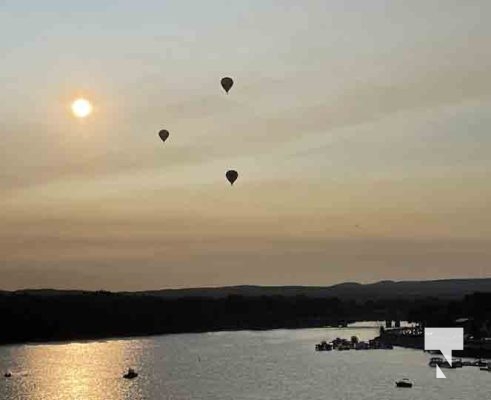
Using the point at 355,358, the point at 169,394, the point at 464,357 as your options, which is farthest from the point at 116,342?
the point at 169,394

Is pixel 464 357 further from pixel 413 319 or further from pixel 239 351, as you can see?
pixel 413 319

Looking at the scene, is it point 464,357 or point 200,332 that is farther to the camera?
point 200,332

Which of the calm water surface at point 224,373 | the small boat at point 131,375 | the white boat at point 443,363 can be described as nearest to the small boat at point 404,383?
the calm water surface at point 224,373

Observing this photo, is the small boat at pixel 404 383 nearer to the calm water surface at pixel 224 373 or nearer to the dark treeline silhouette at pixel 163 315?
the calm water surface at pixel 224 373

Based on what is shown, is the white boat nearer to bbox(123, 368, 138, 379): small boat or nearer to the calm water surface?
the calm water surface

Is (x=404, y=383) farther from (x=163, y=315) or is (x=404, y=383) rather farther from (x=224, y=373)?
(x=163, y=315)

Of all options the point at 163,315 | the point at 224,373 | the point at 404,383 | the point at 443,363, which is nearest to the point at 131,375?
the point at 224,373
